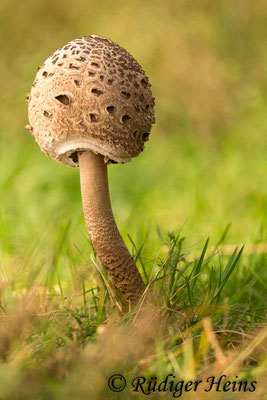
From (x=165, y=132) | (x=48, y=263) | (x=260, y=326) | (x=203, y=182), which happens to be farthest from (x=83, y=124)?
(x=165, y=132)

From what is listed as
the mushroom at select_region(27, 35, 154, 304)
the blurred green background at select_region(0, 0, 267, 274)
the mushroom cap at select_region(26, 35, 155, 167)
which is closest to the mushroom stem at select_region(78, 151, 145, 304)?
the mushroom at select_region(27, 35, 154, 304)

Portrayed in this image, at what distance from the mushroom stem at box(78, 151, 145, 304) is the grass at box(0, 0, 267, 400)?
68mm

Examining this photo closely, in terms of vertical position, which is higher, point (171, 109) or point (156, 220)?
point (171, 109)

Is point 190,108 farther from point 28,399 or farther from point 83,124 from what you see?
point 28,399

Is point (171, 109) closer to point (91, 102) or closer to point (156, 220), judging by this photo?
point (156, 220)

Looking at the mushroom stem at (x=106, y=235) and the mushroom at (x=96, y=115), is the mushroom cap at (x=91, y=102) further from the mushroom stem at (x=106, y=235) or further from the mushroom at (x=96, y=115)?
the mushroom stem at (x=106, y=235)

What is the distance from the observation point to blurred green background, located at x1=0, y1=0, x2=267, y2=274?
5066 millimetres

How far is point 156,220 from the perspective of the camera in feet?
16.0

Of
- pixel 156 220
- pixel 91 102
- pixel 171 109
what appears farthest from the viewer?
pixel 171 109

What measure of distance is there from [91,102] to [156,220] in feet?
9.33

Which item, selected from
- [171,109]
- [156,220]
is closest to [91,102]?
[156,220]

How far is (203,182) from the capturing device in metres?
5.79

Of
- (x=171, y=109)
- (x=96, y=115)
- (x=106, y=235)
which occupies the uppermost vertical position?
(x=171, y=109)

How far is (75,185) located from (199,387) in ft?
12.6
